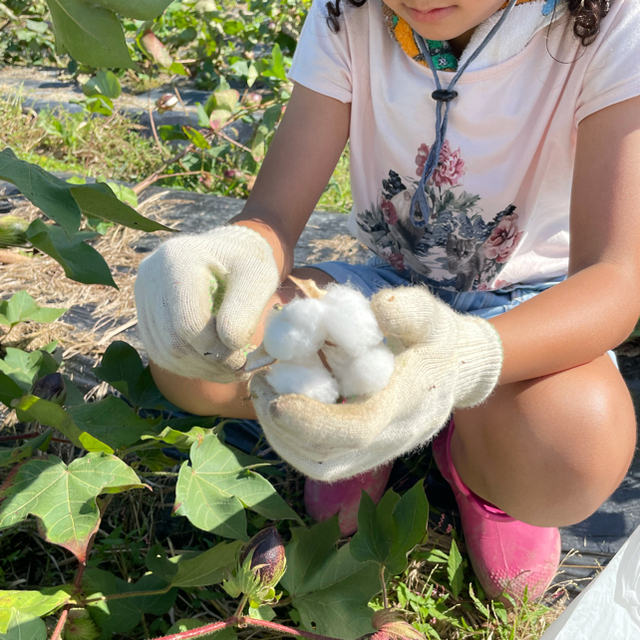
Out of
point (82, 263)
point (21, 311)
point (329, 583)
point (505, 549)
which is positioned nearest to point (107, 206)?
point (82, 263)

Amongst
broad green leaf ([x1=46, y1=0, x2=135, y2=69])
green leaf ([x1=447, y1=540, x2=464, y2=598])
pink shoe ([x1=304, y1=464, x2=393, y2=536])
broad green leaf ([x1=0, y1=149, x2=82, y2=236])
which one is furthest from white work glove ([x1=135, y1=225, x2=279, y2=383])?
green leaf ([x1=447, y1=540, x2=464, y2=598])

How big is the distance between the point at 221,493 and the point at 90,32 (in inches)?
22.1

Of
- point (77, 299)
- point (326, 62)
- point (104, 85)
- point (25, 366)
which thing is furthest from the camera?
point (104, 85)

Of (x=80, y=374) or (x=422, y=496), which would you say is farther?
(x=80, y=374)

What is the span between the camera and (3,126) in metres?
2.56

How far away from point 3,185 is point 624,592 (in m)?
1.93

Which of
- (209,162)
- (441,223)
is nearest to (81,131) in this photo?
(209,162)

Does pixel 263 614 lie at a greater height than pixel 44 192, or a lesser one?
lesser

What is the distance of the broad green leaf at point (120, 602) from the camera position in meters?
0.79

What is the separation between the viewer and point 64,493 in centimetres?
71

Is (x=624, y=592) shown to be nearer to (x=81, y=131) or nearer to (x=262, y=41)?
(x=81, y=131)

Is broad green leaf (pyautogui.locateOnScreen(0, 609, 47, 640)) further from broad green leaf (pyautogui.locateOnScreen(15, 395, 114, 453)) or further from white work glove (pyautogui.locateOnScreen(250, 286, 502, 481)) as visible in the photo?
white work glove (pyautogui.locateOnScreen(250, 286, 502, 481))

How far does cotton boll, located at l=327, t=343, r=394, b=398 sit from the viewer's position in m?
0.63

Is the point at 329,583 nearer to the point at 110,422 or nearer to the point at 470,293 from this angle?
the point at 110,422
